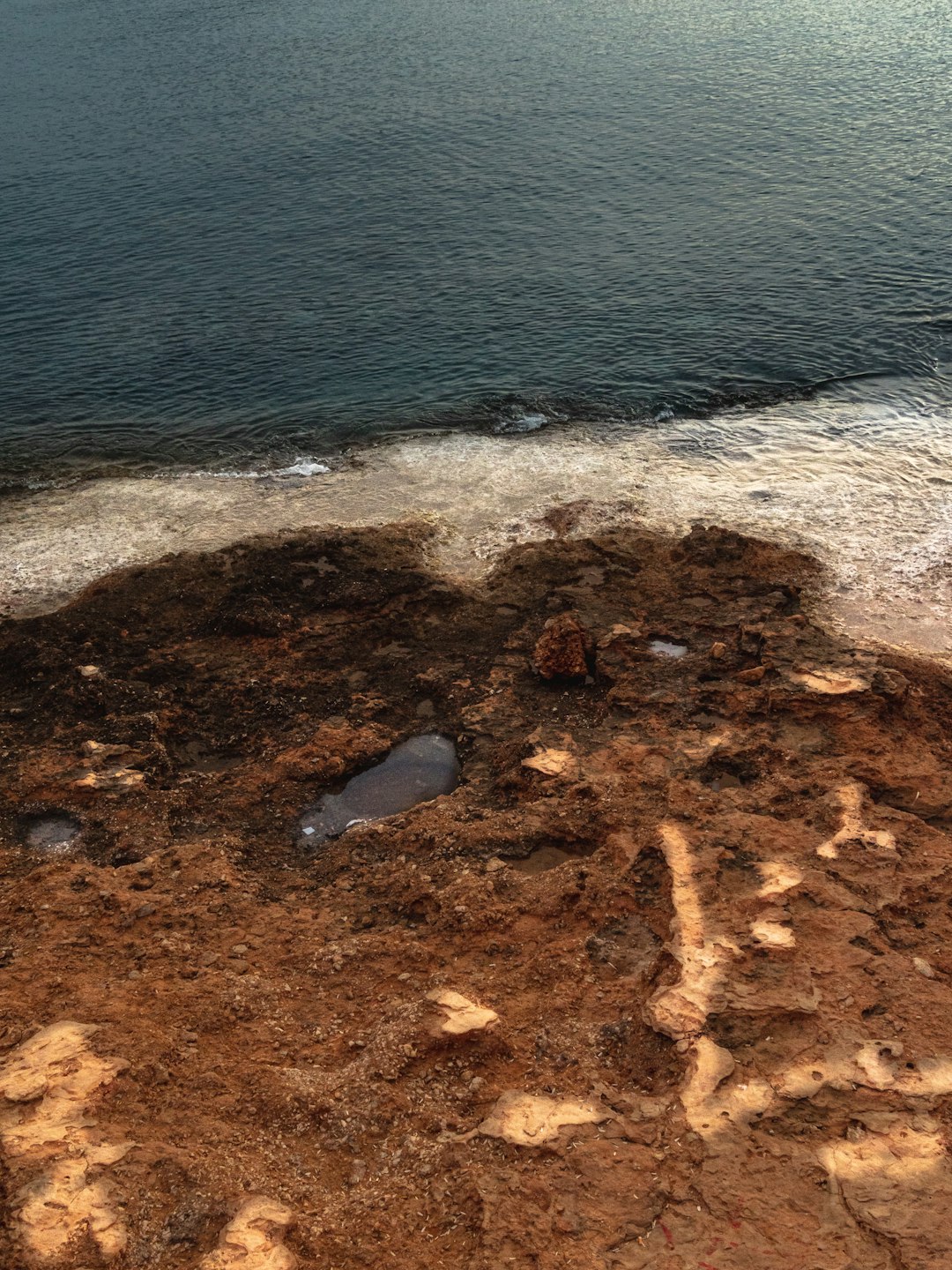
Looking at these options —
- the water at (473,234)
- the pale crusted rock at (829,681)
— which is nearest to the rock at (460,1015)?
the pale crusted rock at (829,681)

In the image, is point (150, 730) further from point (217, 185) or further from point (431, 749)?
point (217, 185)

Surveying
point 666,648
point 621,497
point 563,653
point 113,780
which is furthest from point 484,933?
point 621,497

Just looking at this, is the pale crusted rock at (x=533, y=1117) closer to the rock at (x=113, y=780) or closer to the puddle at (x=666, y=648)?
the rock at (x=113, y=780)

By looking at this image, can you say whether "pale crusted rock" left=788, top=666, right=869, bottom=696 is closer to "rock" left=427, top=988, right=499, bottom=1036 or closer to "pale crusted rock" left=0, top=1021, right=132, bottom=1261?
"rock" left=427, top=988, right=499, bottom=1036

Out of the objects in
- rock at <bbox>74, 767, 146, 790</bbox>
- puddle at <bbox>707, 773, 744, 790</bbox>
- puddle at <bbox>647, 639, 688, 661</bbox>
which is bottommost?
rock at <bbox>74, 767, 146, 790</bbox>

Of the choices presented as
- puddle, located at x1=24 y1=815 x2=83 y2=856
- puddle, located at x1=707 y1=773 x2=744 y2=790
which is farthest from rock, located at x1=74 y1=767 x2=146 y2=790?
puddle, located at x1=707 y1=773 x2=744 y2=790

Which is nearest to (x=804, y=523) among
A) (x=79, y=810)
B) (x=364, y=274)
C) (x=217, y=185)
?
(x=79, y=810)
